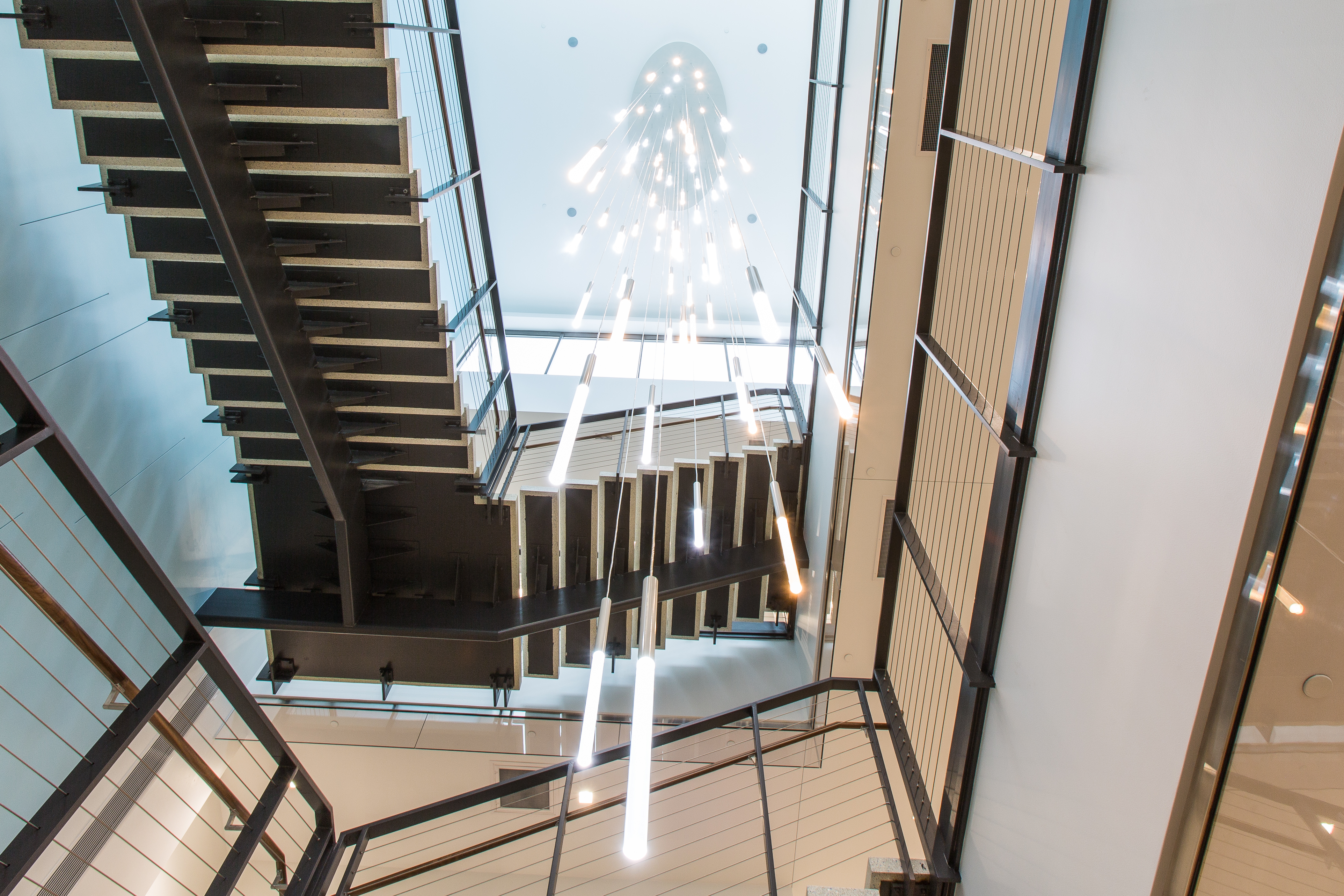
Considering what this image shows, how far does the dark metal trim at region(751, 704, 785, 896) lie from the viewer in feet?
10.0

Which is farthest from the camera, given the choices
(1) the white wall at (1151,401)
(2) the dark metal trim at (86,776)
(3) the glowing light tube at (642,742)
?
(2) the dark metal trim at (86,776)

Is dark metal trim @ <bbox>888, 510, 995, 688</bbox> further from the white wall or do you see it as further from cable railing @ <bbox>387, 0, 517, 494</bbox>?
cable railing @ <bbox>387, 0, 517, 494</bbox>

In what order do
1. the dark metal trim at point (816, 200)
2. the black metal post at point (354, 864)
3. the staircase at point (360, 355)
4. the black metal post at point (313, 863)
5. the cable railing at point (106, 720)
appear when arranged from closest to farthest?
the cable railing at point (106, 720) → the staircase at point (360, 355) → the black metal post at point (354, 864) → the black metal post at point (313, 863) → the dark metal trim at point (816, 200)

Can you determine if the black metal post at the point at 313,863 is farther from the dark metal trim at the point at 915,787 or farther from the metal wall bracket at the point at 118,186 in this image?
the metal wall bracket at the point at 118,186

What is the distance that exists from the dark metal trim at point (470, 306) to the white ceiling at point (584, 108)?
273cm

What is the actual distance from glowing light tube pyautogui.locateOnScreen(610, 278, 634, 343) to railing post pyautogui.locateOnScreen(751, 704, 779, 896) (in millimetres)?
2051

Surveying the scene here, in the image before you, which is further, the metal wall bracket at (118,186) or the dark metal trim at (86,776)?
the metal wall bracket at (118,186)

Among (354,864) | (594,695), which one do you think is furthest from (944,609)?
(354,864)

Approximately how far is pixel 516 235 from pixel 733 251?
7.03ft

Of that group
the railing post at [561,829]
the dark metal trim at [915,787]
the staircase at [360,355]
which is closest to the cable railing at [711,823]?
the dark metal trim at [915,787]

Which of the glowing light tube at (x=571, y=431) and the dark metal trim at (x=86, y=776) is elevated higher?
the glowing light tube at (x=571, y=431)

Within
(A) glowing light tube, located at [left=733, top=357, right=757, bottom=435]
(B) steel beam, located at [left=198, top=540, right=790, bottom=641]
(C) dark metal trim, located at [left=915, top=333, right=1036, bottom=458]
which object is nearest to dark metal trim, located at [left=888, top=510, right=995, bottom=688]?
(C) dark metal trim, located at [left=915, top=333, right=1036, bottom=458]

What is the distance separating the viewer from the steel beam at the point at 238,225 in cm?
303

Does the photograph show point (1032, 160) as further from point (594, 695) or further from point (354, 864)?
point (354, 864)
